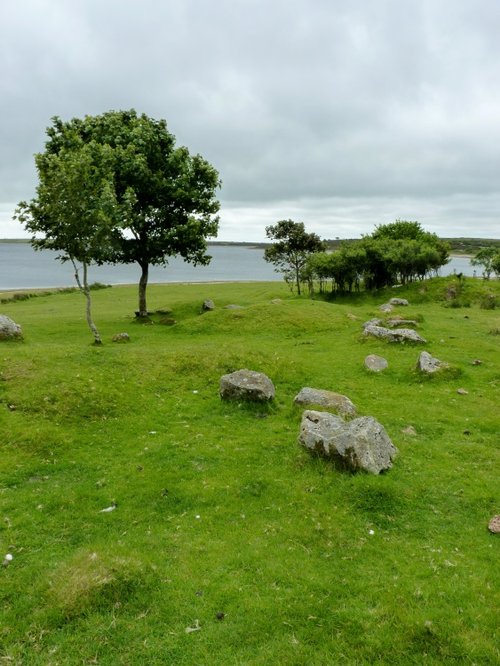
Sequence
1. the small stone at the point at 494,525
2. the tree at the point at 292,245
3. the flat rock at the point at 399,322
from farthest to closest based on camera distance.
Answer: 1. the tree at the point at 292,245
2. the flat rock at the point at 399,322
3. the small stone at the point at 494,525

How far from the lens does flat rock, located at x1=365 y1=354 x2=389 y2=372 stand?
83.4 feet

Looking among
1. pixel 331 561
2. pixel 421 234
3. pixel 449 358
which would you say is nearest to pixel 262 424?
pixel 331 561

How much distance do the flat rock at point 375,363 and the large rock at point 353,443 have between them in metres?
10.7

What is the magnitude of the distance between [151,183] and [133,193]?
11.3 ft

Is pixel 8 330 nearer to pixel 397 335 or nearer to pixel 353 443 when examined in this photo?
pixel 353 443

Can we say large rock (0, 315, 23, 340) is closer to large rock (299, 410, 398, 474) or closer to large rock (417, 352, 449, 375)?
large rock (299, 410, 398, 474)

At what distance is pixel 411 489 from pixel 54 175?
27.5 meters

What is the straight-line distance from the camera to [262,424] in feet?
59.8

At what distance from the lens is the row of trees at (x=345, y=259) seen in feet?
196

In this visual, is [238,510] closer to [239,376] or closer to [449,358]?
[239,376]

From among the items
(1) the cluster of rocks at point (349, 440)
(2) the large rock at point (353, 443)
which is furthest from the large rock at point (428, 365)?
(2) the large rock at point (353, 443)

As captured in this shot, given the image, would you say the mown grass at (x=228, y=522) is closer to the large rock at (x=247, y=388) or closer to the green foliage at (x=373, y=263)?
the large rock at (x=247, y=388)

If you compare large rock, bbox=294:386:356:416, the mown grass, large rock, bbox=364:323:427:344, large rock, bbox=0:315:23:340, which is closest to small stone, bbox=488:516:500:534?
the mown grass

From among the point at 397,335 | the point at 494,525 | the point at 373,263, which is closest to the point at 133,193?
the point at 397,335
